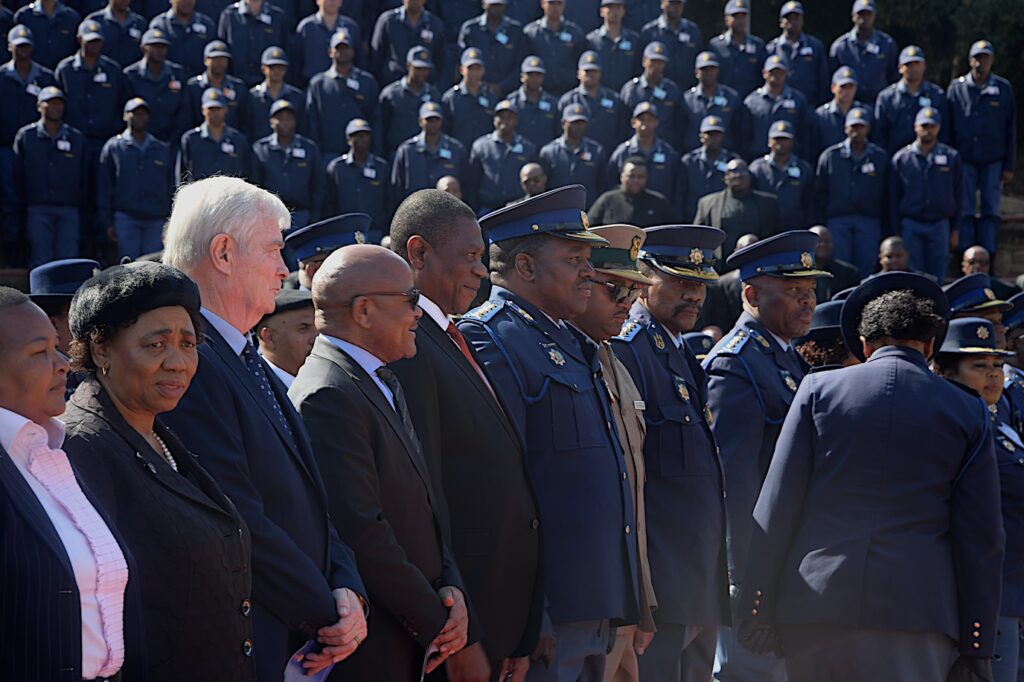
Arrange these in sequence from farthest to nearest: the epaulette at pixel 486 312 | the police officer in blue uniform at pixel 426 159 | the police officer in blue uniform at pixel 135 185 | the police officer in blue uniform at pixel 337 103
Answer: the police officer in blue uniform at pixel 337 103
the police officer in blue uniform at pixel 426 159
the police officer in blue uniform at pixel 135 185
the epaulette at pixel 486 312

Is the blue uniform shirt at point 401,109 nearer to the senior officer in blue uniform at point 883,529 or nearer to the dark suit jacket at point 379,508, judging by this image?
the senior officer in blue uniform at point 883,529

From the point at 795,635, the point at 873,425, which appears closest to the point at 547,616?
the point at 795,635

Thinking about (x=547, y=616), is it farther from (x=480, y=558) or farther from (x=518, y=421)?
(x=518, y=421)

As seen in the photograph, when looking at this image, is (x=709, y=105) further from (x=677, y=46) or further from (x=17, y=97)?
(x=17, y=97)

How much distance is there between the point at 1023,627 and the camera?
5.78 meters

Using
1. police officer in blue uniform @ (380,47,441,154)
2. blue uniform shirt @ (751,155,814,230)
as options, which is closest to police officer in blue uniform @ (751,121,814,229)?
blue uniform shirt @ (751,155,814,230)

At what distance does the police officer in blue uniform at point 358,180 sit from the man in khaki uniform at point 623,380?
695cm

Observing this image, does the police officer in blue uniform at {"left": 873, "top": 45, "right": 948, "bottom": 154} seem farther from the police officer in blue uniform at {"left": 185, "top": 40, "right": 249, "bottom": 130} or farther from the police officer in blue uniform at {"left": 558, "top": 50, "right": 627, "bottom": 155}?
the police officer in blue uniform at {"left": 185, "top": 40, "right": 249, "bottom": 130}

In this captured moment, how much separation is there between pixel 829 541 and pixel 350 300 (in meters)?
1.73

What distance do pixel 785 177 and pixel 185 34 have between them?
620 cm

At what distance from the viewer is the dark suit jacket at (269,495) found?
280 cm

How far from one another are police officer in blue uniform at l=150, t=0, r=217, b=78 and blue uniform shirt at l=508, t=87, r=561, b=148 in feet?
10.7

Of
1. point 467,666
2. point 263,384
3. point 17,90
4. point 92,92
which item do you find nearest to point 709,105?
point 92,92

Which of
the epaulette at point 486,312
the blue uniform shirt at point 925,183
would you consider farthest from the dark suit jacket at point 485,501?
the blue uniform shirt at point 925,183
